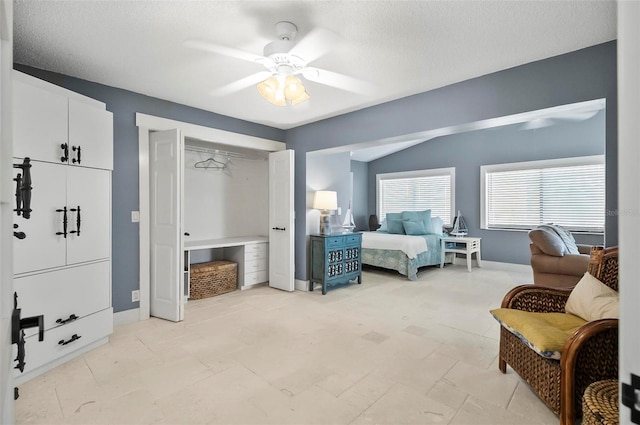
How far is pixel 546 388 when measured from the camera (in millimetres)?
1879

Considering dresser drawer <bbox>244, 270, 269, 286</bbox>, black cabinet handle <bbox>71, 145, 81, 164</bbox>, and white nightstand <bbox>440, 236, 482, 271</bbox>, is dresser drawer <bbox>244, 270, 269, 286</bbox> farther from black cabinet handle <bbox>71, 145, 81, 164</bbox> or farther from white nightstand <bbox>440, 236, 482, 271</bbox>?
white nightstand <bbox>440, 236, 482, 271</bbox>

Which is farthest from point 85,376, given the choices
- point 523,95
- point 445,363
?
point 523,95

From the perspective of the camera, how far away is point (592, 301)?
206cm

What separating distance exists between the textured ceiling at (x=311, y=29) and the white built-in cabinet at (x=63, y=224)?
16.4 inches

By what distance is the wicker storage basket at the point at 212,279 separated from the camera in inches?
167

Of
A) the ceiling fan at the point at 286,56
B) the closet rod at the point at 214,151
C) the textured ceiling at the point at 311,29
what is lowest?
the closet rod at the point at 214,151

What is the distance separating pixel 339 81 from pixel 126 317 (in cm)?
323

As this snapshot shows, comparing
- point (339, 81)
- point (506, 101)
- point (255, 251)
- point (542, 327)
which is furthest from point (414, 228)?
point (542, 327)

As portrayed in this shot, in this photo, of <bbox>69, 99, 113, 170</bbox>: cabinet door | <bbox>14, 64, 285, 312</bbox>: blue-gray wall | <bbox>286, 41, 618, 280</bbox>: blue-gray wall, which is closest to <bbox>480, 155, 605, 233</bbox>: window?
<bbox>286, 41, 618, 280</bbox>: blue-gray wall

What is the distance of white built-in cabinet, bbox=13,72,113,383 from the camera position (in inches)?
90.1

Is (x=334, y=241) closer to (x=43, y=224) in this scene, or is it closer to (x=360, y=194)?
(x=43, y=224)

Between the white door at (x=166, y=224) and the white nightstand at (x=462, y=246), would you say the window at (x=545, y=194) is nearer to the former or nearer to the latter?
the white nightstand at (x=462, y=246)

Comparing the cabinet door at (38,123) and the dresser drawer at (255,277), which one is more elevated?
the cabinet door at (38,123)

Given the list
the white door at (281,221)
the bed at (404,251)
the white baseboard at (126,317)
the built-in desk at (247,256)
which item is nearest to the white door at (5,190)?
the white baseboard at (126,317)
